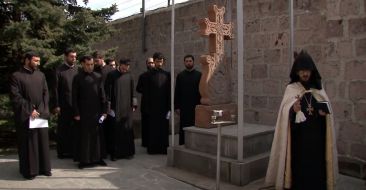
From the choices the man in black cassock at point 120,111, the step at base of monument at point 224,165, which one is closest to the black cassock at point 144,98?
the man in black cassock at point 120,111

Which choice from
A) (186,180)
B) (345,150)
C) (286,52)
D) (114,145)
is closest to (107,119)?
(114,145)

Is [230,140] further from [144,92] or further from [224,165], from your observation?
[144,92]

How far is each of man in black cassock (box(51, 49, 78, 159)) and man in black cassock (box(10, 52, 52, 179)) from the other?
1030mm

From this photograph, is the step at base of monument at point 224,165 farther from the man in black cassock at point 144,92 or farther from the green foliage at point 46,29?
the green foliage at point 46,29

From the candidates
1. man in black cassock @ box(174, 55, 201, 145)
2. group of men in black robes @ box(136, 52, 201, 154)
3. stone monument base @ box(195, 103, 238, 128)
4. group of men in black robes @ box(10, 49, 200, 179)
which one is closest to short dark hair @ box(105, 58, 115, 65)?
group of men in black robes @ box(10, 49, 200, 179)

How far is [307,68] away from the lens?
14.8ft

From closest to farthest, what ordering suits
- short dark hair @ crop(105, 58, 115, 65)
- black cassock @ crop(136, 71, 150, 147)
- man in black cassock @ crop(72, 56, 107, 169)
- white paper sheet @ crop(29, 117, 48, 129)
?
1. white paper sheet @ crop(29, 117, 48, 129)
2. man in black cassock @ crop(72, 56, 107, 169)
3. black cassock @ crop(136, 71, 150, 147)
4. short dark hair @ crop(105, 58, 115, 65)

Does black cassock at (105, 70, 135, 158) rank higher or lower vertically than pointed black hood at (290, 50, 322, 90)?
lower

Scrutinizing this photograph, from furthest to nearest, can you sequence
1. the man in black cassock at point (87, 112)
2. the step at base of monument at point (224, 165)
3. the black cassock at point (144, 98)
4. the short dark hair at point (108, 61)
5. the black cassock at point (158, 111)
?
the short dark hair at point (108, 61) → the black cassock at point (144, 98) → the black cassock at point (158, 111) → the man in black cassock at point (87, 112) → the step at base of monument at point (224, 165)

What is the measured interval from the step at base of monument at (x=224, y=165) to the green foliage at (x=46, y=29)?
316 centimetres

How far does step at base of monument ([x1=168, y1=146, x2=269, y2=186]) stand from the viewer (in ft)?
18.0

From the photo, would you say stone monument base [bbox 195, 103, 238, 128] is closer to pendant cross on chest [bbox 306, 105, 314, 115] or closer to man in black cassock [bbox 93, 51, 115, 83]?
pendant cross on chest [bbox 306, 105, 314, 115]

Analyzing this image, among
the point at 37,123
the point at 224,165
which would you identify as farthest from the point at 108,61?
the point at 224,165

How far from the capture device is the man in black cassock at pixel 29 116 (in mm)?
5875
